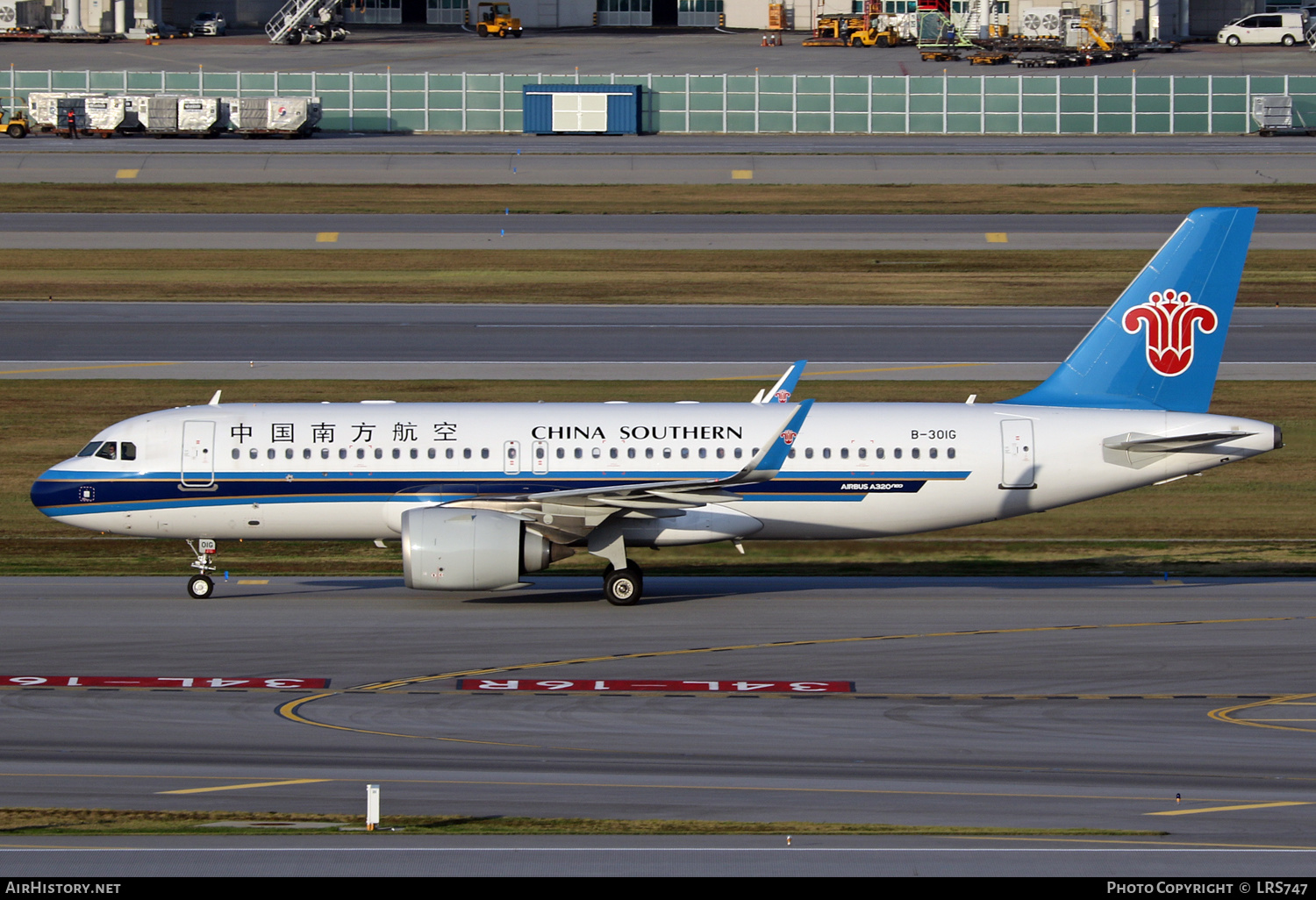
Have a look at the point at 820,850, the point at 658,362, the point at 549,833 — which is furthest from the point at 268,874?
the point at 658,362

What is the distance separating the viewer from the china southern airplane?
32.8 metres

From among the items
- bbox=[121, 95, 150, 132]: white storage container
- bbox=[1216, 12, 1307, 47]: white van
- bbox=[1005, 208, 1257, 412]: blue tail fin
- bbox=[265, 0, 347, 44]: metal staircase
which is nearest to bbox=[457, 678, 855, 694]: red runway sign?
bbox=[1005, 208, 1257, 412]: blue tail fin

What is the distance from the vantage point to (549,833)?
19500 millimetres

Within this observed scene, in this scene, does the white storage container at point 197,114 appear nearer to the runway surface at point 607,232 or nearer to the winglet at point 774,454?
the runway surface at point 607,232

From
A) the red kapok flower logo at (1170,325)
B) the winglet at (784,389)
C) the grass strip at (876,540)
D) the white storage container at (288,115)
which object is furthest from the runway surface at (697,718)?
the white storage container at (288,115)

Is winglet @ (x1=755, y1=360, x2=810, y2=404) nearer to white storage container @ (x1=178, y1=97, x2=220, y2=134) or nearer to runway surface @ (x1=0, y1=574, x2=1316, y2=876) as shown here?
runway surface @ (x1=0, y1=574, x2=1316, y2=876)

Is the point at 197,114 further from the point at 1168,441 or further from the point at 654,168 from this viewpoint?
the point at 1168,441

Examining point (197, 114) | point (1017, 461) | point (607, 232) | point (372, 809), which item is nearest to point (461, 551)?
point (372, 809)

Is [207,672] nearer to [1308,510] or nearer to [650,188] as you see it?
[1308,510]

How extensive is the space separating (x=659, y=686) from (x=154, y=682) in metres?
9.06

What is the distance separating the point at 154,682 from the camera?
26.7 meters

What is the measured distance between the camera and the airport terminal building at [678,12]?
433ft

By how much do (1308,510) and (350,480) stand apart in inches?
1048

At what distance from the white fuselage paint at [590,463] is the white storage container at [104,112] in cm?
7614
